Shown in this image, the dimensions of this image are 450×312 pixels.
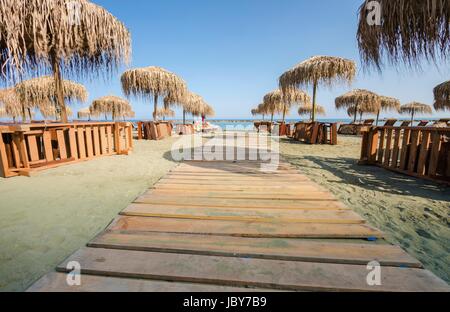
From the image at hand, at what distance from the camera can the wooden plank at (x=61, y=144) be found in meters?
4.78

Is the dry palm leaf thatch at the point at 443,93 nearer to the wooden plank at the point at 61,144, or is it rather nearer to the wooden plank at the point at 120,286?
the wooden plank at the point at 120,286

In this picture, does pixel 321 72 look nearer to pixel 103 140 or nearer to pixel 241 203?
pixel 241 203

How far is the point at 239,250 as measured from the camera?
163 cm

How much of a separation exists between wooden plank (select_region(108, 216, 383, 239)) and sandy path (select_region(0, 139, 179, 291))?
1.37 feet

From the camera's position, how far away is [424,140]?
12.4 feet

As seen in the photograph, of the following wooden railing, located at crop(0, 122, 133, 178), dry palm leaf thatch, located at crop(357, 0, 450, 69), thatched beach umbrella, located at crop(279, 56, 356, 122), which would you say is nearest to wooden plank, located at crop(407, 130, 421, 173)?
dry palm leaf thatch, located at crop(357, 0, 450, 69)

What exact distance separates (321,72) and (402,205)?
7.77 metres

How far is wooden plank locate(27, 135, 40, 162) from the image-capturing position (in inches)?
169

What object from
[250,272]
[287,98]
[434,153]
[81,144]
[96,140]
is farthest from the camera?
[287,98]

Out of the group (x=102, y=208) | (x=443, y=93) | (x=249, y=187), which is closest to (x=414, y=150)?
(x=249, y=187)

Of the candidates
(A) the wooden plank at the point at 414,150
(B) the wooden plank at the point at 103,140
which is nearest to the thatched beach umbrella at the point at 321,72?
(A) the wooden plank at the point at 414,150

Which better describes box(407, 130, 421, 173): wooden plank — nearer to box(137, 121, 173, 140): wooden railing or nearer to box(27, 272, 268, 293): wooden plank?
box(27, 272, 268, 293): wooden plank

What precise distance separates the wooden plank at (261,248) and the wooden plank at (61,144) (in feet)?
13.6
